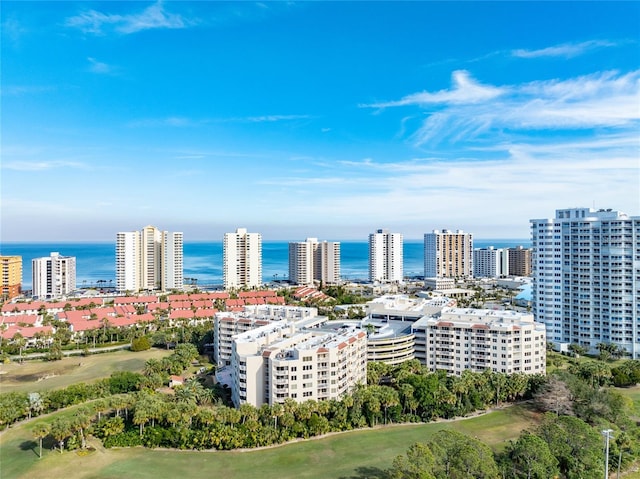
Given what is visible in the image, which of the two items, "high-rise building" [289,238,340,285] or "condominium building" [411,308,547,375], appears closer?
"condominium building" [411,308,547,375]

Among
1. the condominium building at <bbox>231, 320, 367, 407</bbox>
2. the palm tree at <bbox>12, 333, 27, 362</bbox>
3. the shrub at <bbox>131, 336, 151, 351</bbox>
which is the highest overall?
the condominium building at <bbox>231, 320, 367, 407</bbox>

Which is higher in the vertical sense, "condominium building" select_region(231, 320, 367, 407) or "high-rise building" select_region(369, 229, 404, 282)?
"high-rise building" select_region(369, 229, 404, 282)

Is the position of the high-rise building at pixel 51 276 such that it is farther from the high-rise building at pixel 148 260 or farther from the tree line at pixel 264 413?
the tree line at pixel 264 413

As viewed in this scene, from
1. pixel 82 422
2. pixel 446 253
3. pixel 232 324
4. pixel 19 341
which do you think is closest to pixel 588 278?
pixel 232 324

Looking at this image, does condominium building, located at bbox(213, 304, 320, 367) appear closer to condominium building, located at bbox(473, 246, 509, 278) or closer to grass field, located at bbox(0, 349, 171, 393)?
grass field, located at bbox(0, 349, 171, 393)

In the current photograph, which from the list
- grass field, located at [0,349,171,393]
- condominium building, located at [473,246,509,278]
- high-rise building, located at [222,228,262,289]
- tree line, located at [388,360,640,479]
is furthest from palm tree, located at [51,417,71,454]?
condominium building, located at [473,246,509,278]

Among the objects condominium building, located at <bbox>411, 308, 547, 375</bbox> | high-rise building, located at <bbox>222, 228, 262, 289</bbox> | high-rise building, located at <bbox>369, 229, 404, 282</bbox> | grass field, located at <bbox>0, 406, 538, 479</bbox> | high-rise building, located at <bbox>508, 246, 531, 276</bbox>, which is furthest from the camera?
high-rise building, located at <bbox>508, 246, 531, 276</bbox>
